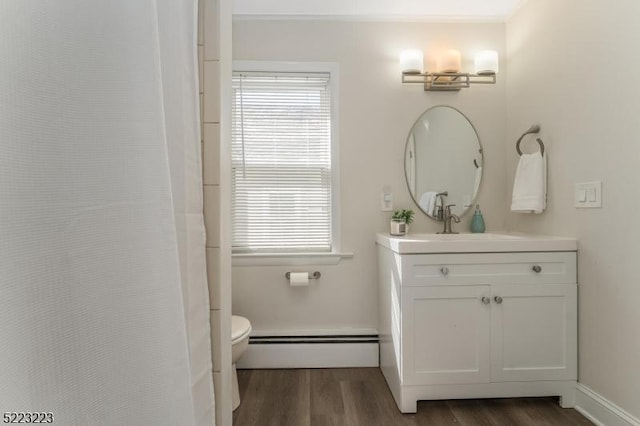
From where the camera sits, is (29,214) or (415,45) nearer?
(29,214)

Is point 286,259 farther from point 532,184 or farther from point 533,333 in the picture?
point 532,184

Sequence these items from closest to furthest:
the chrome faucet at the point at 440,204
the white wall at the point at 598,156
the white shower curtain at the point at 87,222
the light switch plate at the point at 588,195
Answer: the white shower curtain at the point at 87,222 → the white wall at the point at 598,156 → the light switch plate at the point at 588,195 → the chrome faucet at the point at 440,204

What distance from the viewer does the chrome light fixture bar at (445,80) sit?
222 cm

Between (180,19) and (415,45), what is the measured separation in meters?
2.00

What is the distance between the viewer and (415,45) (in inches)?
90.8

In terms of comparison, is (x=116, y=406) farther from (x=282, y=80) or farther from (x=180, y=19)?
(x=282, y=80)

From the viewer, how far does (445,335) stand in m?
1.68

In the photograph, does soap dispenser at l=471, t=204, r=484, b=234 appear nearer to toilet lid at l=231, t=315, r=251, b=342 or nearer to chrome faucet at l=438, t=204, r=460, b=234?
chrome faucet at l=438, t=204, r=460, b=234

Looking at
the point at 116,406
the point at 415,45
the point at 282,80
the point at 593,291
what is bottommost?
the point at 593,291

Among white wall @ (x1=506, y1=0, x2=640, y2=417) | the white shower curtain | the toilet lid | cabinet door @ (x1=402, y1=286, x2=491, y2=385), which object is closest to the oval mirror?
white wall @ (x1=506, y1=0, x2=640, y2=417)

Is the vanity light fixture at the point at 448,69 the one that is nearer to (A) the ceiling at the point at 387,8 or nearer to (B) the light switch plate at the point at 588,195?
(A) the ceiling at the point at 387,8

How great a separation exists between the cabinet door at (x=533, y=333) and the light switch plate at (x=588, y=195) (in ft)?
1.38

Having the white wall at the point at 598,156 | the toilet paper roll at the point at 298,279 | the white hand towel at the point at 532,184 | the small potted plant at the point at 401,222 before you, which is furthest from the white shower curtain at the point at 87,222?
the white hand towel at the point at 532,184

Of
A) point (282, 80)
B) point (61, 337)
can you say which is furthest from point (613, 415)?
point (282, 80)
